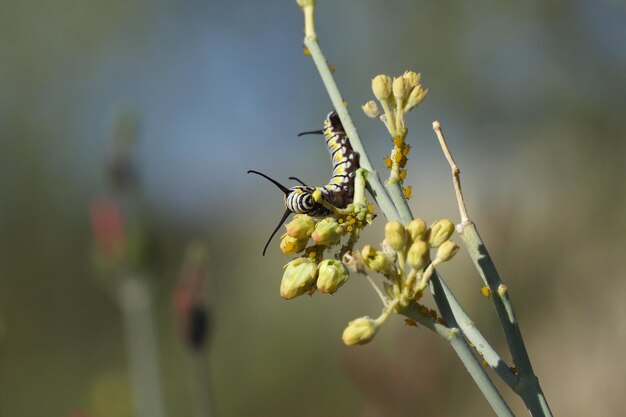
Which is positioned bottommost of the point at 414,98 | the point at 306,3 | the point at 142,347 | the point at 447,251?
the point at 142,347

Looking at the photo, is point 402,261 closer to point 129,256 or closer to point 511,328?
point 511,328

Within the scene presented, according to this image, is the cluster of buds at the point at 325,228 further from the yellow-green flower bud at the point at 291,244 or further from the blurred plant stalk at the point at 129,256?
the blurred plant stalk at the point at 129,256

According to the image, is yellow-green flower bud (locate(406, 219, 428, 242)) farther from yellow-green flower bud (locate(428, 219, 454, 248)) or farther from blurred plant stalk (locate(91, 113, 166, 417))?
blurred plant stalk (locate(91, 113, 166, 417))

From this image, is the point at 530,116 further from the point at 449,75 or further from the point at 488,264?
the point at 488,264

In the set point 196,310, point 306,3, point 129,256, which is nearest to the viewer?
point 306,3

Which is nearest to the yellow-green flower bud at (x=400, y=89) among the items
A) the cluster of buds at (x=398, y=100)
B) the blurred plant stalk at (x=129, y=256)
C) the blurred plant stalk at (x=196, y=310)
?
the cluster of buds at (x=398, y=100)

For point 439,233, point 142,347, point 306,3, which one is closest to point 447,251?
point 439,233

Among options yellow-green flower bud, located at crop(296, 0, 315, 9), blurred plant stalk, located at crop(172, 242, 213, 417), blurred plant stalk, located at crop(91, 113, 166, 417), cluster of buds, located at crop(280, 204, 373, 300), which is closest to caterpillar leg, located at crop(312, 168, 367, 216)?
cluster of buds, located at crop(280, 204, 373, 300)
